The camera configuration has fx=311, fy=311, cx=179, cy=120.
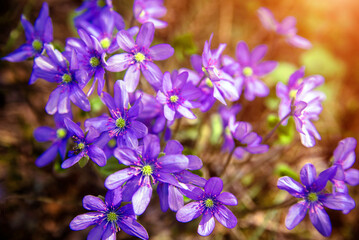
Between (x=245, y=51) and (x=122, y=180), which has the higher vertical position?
(x=245, y=51)

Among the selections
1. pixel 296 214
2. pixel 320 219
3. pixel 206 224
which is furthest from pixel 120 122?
pixel 320 219

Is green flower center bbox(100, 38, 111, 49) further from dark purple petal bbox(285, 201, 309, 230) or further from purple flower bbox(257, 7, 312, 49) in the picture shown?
dark purple petal bbox(285, 201, 309, 230)

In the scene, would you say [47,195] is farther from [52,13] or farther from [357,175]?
[357,175]

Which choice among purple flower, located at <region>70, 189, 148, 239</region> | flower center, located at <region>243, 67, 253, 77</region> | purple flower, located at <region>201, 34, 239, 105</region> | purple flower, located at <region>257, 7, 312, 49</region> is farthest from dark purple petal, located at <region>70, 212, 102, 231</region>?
purple flower, located at <region>257, 7, 312, 49</region>

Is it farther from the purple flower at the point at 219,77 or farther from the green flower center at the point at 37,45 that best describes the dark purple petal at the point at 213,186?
the green flower center at the point at 37,45

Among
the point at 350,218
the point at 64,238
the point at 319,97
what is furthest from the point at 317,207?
the point at 64,238

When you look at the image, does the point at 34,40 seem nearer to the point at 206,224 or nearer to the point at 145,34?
the point at 145,34
